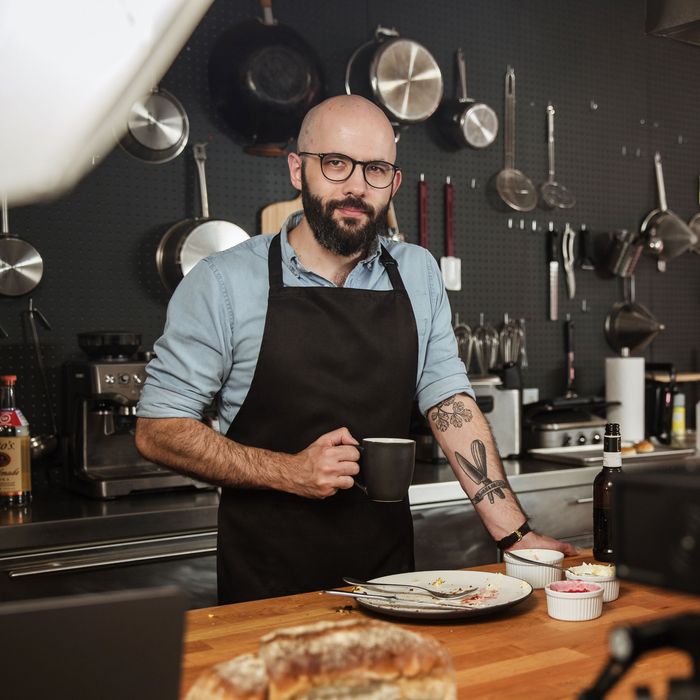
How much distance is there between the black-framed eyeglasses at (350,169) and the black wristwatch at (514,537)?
Result: 734mm

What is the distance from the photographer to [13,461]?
2494 millimetres

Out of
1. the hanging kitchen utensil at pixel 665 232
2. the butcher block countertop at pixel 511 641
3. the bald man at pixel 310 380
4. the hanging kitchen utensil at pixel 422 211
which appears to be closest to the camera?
the butcher block countertop at pixel 511 641

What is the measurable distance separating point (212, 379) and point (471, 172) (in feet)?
7.20

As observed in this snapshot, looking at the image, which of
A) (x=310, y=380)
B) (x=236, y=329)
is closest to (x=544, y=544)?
(x=310, y=380)

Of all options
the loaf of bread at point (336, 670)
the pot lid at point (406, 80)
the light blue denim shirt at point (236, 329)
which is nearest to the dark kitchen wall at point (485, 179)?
the pot lid at point (406, 80)

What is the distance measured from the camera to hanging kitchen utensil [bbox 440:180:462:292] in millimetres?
3641

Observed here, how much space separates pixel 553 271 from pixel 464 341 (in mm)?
577

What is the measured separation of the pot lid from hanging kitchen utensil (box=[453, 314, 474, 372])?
0.80 meters

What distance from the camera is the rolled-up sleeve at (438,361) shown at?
2004 mm

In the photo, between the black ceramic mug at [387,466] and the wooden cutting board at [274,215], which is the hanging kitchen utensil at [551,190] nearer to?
the wooden cutting board at [274,215]

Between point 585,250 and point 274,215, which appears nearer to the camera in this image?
point 274,215

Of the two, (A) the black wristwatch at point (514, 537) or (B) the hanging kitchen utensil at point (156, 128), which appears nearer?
(A) the black wristwatch at point (514, 537)

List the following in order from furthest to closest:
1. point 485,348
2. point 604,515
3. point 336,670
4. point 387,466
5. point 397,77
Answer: point 485,348, point 397,77, point 604,515, point 387,466, point 336,670

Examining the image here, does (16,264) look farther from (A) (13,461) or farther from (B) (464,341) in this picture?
(B) (464,341)
